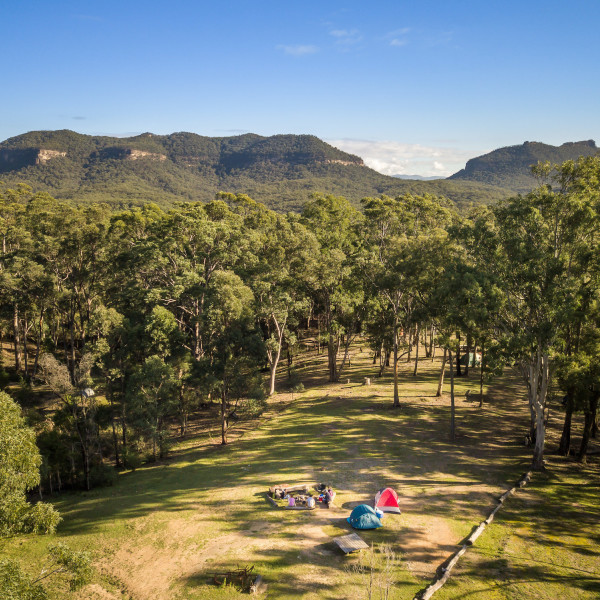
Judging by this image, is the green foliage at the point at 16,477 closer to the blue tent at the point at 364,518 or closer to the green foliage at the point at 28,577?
the green foliage at the point at 28,577

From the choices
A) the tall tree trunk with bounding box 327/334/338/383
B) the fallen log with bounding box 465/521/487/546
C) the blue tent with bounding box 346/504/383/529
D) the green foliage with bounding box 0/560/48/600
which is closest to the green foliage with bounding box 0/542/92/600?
the green foliage with bounding box 0/560/48/600

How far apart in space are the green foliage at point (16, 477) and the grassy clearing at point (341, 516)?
226 inches

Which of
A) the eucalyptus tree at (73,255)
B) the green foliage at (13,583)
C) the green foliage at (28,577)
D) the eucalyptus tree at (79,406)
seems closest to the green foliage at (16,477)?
the green foliage at (28,577)

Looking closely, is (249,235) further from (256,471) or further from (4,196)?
(4,196)

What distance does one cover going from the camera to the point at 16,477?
1214cm

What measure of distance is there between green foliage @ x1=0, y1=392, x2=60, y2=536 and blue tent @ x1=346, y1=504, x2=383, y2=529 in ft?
39.2

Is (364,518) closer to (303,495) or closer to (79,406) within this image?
(303,495)

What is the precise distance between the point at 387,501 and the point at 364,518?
1.96 m

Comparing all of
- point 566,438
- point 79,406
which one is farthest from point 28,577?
point 566,438

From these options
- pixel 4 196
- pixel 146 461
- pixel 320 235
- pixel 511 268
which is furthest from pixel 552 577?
pixel 4 196

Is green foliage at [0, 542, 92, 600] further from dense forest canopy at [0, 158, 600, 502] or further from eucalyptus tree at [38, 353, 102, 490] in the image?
dense forest canopy at [0, 158, 600, 502]

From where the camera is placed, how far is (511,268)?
22.8 meters

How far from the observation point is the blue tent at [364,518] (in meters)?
18.2

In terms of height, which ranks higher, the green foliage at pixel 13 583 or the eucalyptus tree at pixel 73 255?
the eucalyptus tree at pixel 73 255
